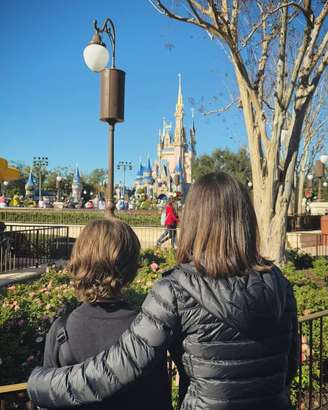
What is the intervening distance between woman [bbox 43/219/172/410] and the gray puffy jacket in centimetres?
12

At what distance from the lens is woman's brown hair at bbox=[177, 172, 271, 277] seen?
1526 millimetres

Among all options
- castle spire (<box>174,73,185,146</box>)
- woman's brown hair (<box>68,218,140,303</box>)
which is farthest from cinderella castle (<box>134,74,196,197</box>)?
woman's brown hair (<box>68,218,140,303</box>)

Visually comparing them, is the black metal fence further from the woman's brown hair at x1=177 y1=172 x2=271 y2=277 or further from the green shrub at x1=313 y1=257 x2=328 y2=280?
the green shrub at x1=313 y1=257 x2=328 y2=280

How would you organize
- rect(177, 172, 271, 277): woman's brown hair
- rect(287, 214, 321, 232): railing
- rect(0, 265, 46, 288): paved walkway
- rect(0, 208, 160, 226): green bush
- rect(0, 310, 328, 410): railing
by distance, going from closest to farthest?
rect(177, 172, 271, 277): woman's brown hair
rect(0, 310, 328, 410): railing
rect(0, 265, 46, 288): paved walkway
rect(287, 214, 321, 232): railing
rect(0, 208, 160, 226): green bush

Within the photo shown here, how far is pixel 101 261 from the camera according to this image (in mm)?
1680

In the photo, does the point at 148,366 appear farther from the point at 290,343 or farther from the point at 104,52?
the point at 104,52

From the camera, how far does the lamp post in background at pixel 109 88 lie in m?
6.38

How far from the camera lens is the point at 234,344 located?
1.45m

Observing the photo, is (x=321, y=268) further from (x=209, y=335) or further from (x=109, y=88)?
(x=209, y=335)

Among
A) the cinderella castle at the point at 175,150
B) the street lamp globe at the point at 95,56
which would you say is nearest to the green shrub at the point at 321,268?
the street lamp globe at the point at 95,56

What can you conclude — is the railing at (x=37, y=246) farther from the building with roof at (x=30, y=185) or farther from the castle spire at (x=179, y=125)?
the castle spire at (x=179, y=125)

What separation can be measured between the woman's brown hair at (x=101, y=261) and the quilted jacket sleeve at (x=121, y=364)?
0.28 meters

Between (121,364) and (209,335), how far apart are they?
1.01 feet

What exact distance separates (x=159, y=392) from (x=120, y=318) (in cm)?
33
